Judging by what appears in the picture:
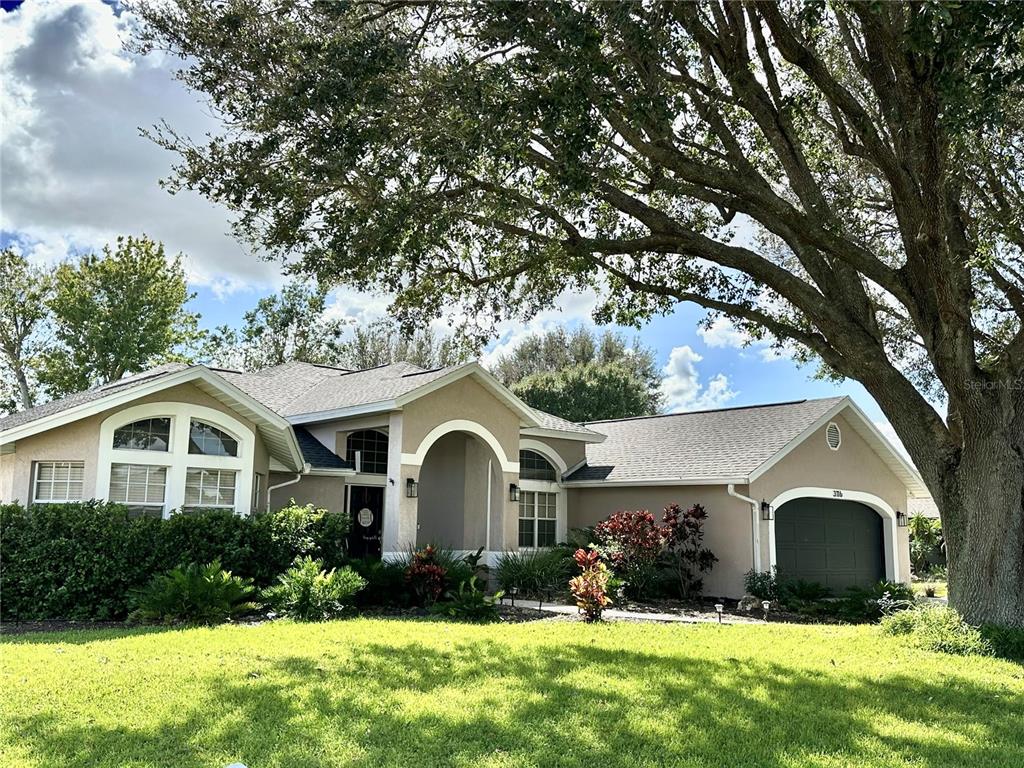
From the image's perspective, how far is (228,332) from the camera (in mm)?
42125

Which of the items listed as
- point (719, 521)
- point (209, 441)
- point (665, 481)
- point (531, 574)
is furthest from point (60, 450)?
point (719, 521)

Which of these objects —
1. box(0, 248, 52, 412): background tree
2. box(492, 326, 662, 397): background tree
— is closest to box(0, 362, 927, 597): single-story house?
box(0, 248, 52, 412): background tree

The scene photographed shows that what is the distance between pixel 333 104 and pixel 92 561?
305 inches

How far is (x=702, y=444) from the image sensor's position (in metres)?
20.8

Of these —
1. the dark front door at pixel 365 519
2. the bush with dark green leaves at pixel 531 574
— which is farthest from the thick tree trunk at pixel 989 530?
the dark front door at pixel 365 519

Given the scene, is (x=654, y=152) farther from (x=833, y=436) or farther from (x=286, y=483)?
(x=833, y=436)

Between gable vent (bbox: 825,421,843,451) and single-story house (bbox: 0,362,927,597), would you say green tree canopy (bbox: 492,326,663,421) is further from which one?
gable vent (bbox: 825,421,843,451)

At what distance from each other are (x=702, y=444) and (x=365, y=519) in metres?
9.00

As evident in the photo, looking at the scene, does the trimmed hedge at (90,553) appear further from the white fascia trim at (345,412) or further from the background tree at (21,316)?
the background tree at (21,316)

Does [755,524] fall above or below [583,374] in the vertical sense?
below

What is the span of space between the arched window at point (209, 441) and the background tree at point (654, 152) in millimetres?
4396

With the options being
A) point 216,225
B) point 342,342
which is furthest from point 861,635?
point 342,342

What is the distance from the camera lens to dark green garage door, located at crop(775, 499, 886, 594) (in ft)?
63.4

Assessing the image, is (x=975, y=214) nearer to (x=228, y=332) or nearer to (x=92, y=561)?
(x=92, y=561)
